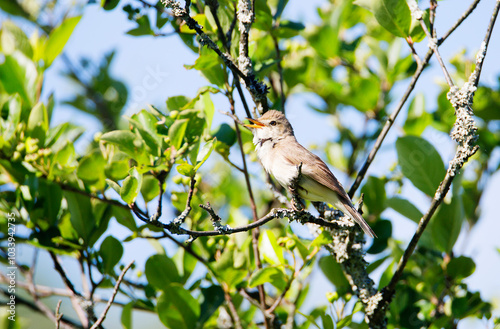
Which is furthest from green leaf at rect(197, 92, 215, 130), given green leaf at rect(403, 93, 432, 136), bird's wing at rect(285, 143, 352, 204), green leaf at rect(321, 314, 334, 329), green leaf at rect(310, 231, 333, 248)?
green leaf at rect(403, 93, 432, 136)

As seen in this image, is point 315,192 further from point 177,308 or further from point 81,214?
point 81,214

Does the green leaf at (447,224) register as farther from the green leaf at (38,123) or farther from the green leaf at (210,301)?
the green leaf at (38,123)

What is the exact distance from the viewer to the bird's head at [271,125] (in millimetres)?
3531

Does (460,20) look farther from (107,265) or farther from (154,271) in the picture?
(107,265)

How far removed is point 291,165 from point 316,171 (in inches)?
11.4

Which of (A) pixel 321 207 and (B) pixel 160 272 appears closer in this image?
(B) pixel 160 272

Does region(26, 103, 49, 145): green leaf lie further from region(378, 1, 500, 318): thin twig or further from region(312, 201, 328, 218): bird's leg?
region(378, 1, 500, 318): thin twig

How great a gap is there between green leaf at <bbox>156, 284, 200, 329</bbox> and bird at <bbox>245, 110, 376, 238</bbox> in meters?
0.93

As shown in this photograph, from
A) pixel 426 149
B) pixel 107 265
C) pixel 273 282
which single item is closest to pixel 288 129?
pixel 426 149

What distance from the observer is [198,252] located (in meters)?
3.46

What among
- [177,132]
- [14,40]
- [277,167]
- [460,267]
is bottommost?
[460,267]

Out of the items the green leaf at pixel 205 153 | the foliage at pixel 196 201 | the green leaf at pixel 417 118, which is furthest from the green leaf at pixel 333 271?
the green leaf at pixel 417 118

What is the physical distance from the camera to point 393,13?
3.05 metres

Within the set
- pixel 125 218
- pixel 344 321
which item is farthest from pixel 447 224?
pixel 125 218
